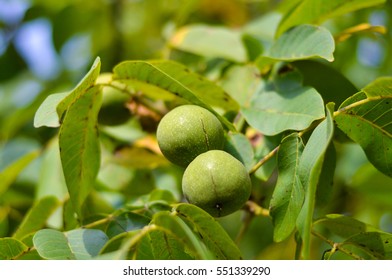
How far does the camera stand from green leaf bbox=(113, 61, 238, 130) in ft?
4.71

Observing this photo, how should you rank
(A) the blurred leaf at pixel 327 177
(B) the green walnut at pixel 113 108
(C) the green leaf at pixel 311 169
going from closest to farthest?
(C) the green leaf at pixel 311 169 → (A) the blurred leaf at pixel 327 177 → (B) the green walnut at pixel 113 108

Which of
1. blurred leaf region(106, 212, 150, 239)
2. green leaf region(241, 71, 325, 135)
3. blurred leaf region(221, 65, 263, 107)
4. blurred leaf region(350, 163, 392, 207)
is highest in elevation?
green leaf region(241, 71, 325, 135)

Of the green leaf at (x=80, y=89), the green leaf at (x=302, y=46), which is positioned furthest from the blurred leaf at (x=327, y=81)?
the green leaf at (x=80, y=89)

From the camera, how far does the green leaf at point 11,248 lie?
1.35 m

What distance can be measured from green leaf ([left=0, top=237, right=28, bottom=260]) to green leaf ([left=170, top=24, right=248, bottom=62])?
1008 millimetres

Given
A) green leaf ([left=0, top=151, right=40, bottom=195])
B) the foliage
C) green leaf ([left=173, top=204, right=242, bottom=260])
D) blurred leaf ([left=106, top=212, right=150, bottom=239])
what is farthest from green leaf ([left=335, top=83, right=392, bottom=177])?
green leaf ([left=0, top=151, right=40, bottom=195])

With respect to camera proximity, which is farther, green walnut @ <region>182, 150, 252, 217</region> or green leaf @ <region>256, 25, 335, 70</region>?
green leaf @ <region>256, 25, 335, 70</region>

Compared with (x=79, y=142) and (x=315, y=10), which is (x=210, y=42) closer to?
(x=315, y=10)

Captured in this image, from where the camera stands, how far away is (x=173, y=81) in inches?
56.2

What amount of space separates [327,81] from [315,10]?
22cm

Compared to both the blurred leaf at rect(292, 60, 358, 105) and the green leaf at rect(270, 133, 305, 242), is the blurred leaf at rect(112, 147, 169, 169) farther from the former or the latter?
the green leaf at rect(270, 133, 305, 242)

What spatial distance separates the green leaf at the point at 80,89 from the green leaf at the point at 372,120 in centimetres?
57

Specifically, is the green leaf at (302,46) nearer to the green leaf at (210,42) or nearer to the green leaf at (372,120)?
the green leaf at (372,120)

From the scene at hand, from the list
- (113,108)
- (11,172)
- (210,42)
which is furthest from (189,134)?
(11,172)
